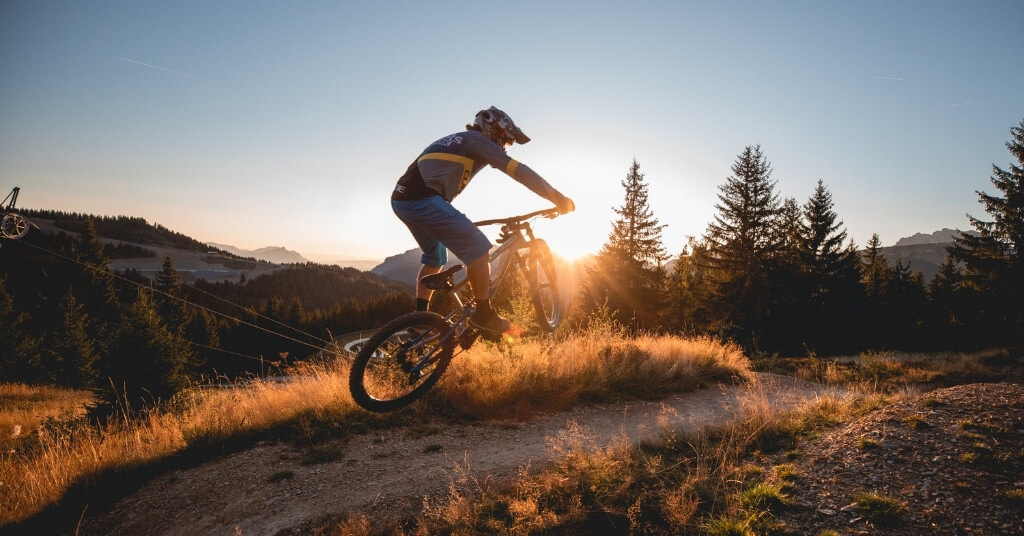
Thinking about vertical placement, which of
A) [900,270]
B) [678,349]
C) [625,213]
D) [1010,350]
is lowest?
[1010,350]

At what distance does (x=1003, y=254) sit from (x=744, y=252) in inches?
656

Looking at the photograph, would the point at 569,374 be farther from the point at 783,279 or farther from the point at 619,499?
the point at 783,279

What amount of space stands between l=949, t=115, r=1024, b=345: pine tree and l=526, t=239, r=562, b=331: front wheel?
1455 inches

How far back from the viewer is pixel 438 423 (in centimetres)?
612

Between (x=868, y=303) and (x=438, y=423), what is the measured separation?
4420cm

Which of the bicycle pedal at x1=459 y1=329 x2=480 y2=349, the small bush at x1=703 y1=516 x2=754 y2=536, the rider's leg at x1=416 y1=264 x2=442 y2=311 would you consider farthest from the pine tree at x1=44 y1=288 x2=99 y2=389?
the small bush at x1=703 y1=516 x2=754 y2=536

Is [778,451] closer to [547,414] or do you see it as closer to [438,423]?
[547,414]

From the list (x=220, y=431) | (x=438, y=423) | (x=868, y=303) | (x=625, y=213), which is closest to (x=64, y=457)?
(x=220, y=431)

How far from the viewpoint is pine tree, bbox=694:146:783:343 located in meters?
29.4

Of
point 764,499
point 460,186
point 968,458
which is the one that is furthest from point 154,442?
point 968,458

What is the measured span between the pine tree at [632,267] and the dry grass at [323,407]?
2186cm

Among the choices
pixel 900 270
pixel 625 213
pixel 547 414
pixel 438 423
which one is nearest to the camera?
pixel 438 423

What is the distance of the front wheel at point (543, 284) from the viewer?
614cm

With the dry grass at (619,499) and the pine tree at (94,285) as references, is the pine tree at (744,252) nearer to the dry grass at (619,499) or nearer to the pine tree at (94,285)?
the dry grass at (619,499)
